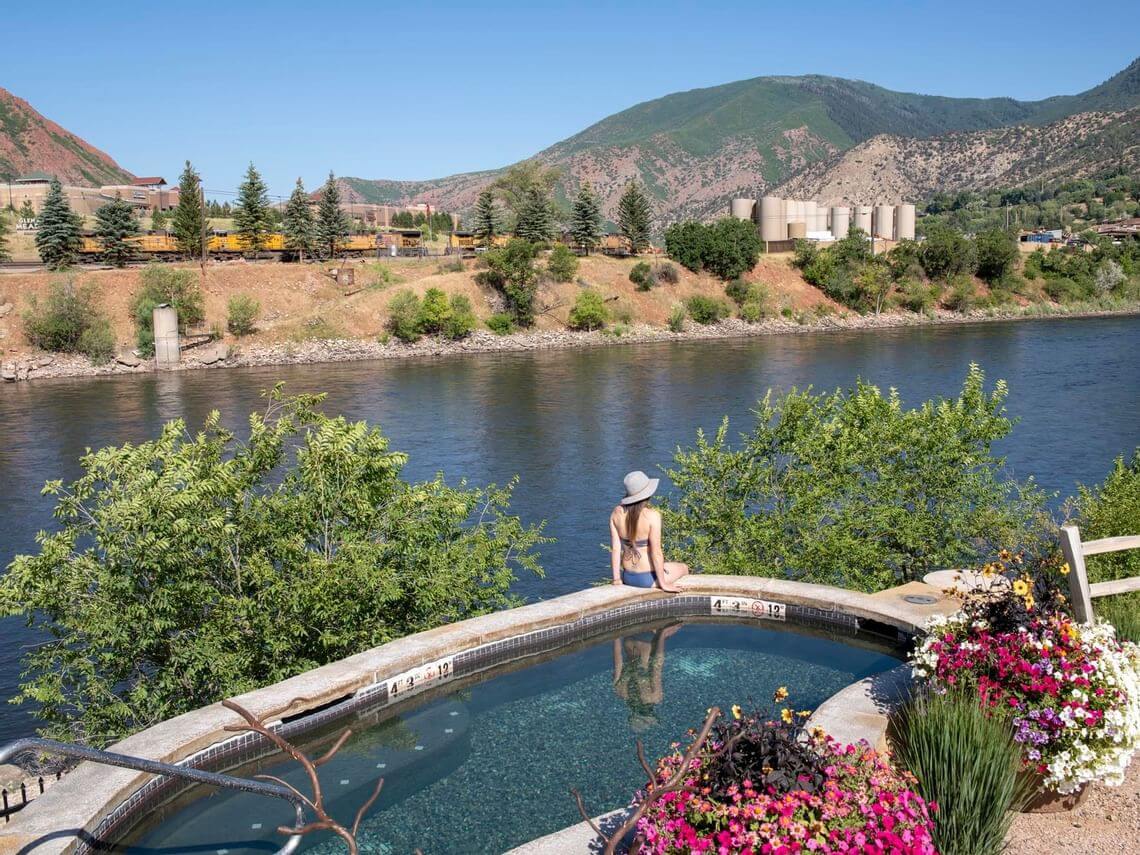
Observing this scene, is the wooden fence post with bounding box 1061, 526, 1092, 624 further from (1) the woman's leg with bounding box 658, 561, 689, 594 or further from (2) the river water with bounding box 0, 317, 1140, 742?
(2) the river water with bounding box 0, 317, 1140, 742

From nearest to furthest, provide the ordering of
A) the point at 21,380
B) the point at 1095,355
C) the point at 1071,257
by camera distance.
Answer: the point at 21,380
the point at 1095,355
the point at 1071,257

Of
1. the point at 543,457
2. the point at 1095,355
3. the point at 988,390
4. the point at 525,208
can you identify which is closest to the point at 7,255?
the point at 525,208

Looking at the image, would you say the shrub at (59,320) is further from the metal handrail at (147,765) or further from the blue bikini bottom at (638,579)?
the metal handrail at (147,765)

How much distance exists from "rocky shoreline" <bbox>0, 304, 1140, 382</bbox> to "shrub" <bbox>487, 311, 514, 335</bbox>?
0.52 meters

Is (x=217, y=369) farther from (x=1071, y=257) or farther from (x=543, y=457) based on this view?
(x=1071, y=257)

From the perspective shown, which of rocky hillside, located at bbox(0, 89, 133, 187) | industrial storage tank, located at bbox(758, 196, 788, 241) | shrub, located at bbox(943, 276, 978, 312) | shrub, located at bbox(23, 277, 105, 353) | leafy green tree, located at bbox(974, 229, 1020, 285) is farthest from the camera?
rocky hillside, located at bbox(0, 89, 133, 187)

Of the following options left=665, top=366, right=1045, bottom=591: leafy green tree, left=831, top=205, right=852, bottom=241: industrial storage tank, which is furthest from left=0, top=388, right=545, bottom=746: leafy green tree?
left=831, top=205, right=852, bottom=241: industrial storage tank

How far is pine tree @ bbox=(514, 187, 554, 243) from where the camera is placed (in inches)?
2714

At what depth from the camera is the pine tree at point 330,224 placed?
6581 cm

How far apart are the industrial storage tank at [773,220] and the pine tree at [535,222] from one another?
24174mm

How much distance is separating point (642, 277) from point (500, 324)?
1304cm

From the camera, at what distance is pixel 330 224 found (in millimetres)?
66312

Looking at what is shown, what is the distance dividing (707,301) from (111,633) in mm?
61293

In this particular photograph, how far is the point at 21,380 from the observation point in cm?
4631
